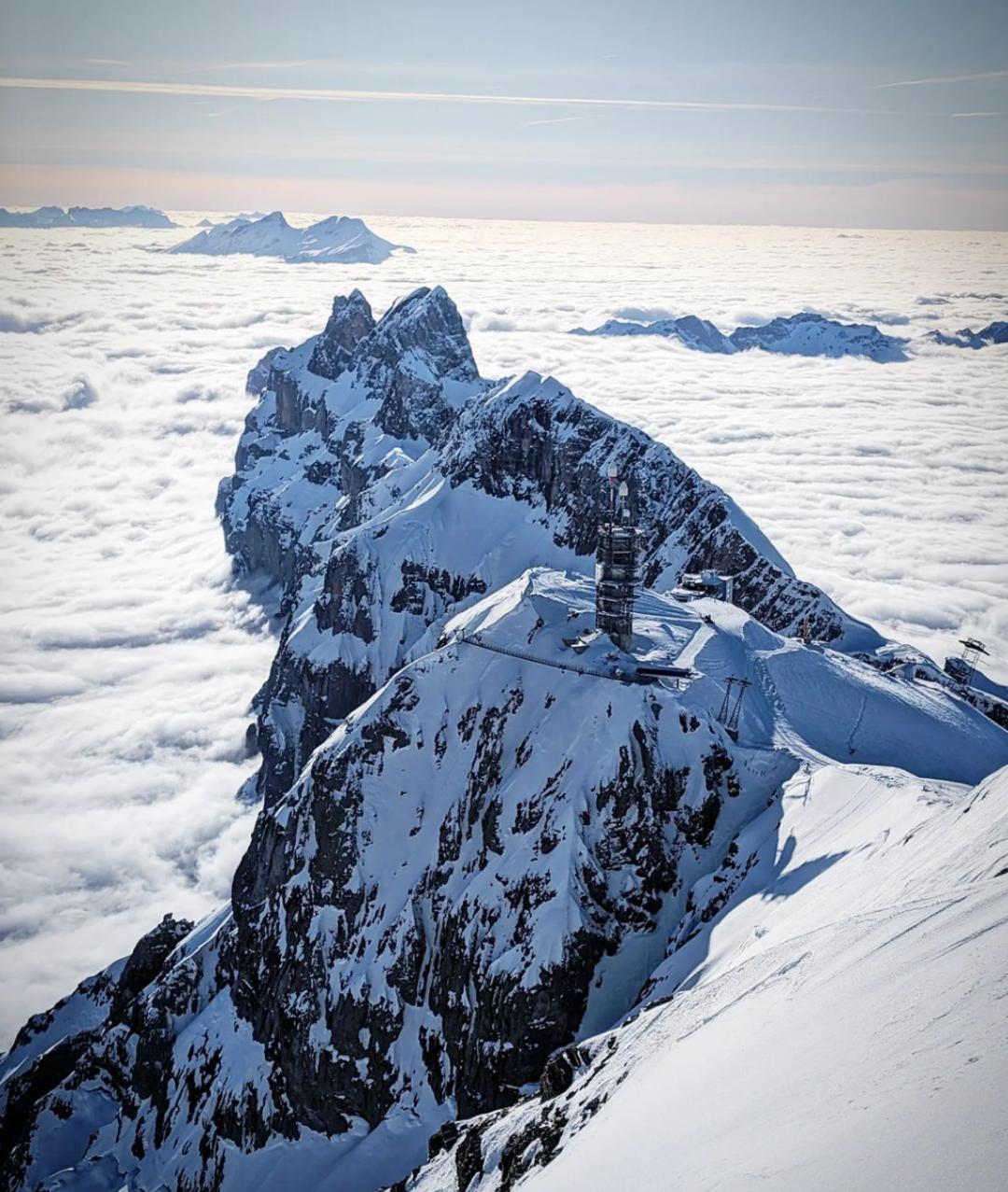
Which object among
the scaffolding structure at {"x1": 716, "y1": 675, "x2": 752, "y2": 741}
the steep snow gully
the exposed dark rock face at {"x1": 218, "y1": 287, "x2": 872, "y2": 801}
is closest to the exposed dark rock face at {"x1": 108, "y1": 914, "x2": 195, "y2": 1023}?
the steep snow gully

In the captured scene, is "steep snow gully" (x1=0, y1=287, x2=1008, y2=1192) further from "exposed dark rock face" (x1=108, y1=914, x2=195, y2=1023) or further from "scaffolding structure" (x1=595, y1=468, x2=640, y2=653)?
"scaffolding structure" (x1=595, y1=468, x2=640, y2=653)

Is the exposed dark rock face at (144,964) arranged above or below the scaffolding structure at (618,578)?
below

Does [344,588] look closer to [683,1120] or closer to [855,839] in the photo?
[855,839]

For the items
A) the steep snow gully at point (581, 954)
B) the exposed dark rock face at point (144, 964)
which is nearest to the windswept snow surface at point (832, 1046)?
the steep snow gully at point (581, 954)

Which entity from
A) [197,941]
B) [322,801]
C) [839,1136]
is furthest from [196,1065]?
[839,1136]

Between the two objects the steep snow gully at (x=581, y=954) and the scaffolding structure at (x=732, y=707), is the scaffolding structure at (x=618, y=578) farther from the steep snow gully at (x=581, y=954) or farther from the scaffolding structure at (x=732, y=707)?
the scaffolding structure at (x=732, y=707)
